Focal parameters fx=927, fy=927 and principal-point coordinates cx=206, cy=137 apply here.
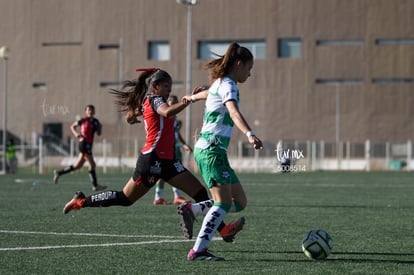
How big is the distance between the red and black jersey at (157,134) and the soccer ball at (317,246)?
1999 millimetres

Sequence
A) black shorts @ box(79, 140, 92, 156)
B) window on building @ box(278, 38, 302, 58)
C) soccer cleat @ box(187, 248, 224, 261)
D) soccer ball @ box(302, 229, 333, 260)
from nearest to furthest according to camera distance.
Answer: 1. soccer cleat @ box(187, 248, 224, 261)
2. soccer ball @ box(302, 229, 333, 260)
3. black shorts @ box(79, 140, 92, 156)
4. window on building @ box(278, 38, 302, 58)

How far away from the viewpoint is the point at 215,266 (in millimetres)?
8891

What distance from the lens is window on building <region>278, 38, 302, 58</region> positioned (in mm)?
64812

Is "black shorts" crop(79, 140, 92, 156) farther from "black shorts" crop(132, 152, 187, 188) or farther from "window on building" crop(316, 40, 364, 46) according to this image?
"window on building" crop(316, 40, 364, 46)

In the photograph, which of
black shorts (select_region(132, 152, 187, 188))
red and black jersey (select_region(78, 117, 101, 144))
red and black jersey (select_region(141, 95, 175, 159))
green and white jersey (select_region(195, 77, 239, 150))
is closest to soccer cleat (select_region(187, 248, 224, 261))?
green and white jersey (select_region(195, 77, 239, 150))

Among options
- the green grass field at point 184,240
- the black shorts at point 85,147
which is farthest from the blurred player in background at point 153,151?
the black shorts at point 85,147

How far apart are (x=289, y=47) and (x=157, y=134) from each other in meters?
55.2

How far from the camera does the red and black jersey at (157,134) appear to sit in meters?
10.5

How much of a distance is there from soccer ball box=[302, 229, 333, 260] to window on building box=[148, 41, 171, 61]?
191ft

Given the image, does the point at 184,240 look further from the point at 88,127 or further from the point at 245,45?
the point at 245,45

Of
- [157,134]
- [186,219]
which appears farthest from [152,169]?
[186,219]

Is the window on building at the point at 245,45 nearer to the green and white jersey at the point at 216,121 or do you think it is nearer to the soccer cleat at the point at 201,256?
the green and white jersey at the point at 216,121

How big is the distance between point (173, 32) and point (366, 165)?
1730 centimetres

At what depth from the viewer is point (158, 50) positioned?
2660 inches
